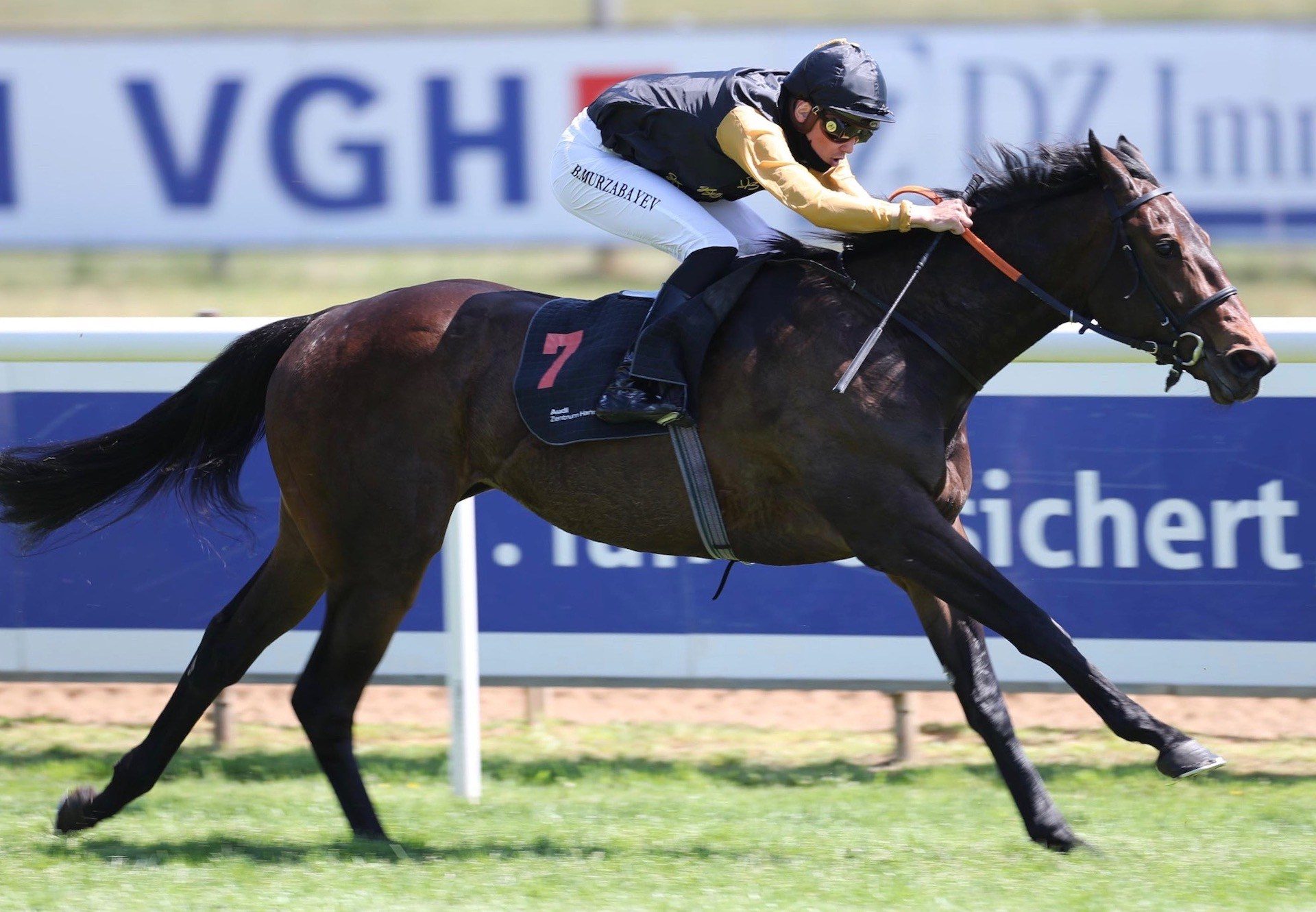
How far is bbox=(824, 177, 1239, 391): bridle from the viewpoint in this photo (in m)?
4.41

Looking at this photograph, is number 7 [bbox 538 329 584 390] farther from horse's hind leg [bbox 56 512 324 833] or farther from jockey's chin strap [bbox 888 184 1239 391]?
jockey's chin strap [bbox 888 184 1239 391]

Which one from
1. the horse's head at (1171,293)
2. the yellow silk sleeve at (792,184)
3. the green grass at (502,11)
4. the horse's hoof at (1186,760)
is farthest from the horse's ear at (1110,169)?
the green grass at (502,11)

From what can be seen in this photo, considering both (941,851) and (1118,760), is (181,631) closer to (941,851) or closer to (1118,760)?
(941,851)

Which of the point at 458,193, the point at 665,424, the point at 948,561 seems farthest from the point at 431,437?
the point at 458,193

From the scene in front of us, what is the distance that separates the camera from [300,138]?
1238 cm

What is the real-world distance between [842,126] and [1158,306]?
982 mm

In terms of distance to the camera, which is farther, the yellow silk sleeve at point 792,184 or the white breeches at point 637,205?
the white breeches at point 637,205

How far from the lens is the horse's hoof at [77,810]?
4965mm

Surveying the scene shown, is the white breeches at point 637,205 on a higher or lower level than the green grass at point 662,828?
higher

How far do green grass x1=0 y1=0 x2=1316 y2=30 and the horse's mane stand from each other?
18.4m

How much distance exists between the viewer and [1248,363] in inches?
171

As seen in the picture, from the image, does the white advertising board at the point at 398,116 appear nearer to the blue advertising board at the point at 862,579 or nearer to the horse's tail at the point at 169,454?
the blue advertising board at the point at 862,579

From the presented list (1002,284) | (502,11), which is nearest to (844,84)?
(1002,284)

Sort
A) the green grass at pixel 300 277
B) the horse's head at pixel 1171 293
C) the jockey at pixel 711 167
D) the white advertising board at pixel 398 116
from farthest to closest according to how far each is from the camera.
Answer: the green grass at pixel 300 277 → the white advertising board at pixel 398 116 → the jockey at pixel 711 167 → the horse's head at pixel 1171 293
